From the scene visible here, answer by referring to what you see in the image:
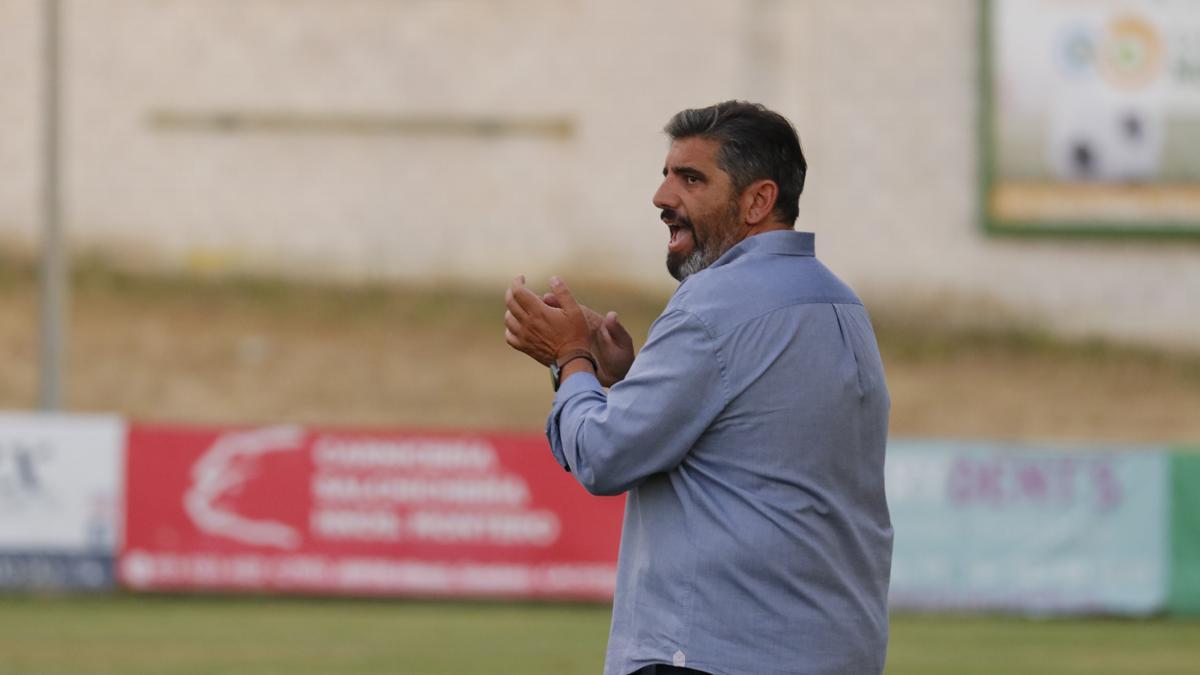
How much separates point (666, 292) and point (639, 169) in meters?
2.11

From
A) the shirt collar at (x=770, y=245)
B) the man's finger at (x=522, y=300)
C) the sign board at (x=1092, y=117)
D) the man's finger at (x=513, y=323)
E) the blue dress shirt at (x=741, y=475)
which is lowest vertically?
the blue dress shirt at (x=741, y=475)

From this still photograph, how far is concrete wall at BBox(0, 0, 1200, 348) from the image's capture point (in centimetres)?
3269

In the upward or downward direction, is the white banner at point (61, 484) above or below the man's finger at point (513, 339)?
below

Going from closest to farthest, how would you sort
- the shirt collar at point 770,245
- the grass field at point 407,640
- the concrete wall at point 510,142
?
the shirt collar at point 770,245 < the grass field at point 407,640 < the concrete wall at point 510,142

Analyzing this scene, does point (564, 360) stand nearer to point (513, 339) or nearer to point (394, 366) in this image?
point (513, 339)

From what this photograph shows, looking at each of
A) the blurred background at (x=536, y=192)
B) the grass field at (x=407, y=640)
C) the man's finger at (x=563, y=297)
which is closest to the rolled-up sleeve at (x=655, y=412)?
the man's finger at (x=563, y=297)

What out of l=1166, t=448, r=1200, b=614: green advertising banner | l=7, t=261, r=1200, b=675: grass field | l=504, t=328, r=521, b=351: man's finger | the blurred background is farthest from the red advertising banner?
l=504, t=328, r=521, b=351: man's finger

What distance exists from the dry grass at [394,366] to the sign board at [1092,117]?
83.3 inches

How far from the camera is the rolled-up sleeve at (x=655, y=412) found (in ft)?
11.6

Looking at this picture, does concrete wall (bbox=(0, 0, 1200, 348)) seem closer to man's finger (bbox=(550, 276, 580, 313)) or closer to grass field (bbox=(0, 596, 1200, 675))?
grass field (bbox=(0, 596, 1200, 675))

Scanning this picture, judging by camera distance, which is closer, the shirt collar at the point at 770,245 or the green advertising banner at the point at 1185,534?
the shirt collar at the point at 770,245

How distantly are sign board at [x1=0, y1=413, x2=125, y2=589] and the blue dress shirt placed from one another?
1319 cm

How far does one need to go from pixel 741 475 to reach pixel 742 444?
54 millimetres

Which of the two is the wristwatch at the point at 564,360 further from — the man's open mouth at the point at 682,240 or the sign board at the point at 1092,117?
the sign board at the point at 1092,117
